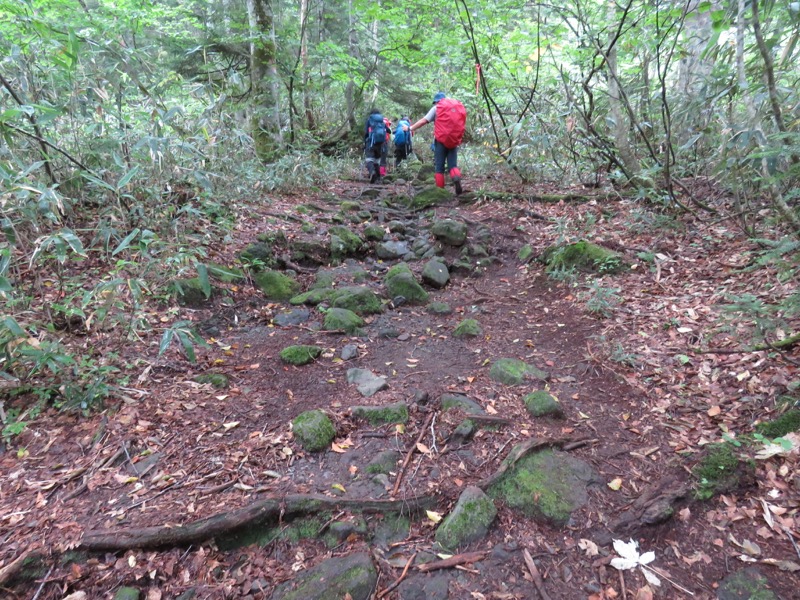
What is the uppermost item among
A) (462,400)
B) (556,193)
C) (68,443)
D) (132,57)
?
(132,57)

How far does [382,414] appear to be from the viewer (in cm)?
326

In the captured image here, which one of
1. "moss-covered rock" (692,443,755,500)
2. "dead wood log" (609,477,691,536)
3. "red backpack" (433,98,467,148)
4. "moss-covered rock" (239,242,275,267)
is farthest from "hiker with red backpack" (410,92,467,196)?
"dead wood log" (609,477,691,536)

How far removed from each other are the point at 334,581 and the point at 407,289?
152 inches

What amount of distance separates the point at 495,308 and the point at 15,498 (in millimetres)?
4614

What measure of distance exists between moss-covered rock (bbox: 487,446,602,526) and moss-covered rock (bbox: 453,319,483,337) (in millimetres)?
1897

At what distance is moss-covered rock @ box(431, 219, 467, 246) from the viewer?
698cm

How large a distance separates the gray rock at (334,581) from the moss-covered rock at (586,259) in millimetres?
4533

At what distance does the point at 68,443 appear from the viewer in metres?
2.81

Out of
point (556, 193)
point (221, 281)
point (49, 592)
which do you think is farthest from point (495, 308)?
point (49, 592)

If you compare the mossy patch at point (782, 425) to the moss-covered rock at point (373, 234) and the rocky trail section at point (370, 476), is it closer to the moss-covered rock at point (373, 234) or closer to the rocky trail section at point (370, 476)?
the rocky trail section at point (370, 476)

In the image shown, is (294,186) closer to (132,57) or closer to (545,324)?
(132,57)

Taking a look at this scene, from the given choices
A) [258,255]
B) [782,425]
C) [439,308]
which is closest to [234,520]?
[782,425]

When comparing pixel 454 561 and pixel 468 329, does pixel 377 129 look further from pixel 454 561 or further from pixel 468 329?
pixel 454 561

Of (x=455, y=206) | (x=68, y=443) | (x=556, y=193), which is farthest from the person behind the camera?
(x=455, y=206)
